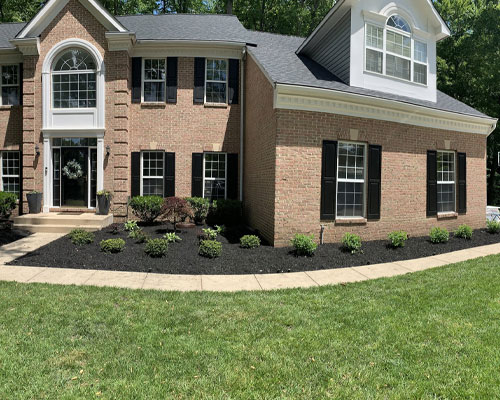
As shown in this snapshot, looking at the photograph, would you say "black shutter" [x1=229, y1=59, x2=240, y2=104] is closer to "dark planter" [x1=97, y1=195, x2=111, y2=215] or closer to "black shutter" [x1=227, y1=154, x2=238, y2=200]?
"black shutter" [x1=227, y1=154, x2=238, y2=200]

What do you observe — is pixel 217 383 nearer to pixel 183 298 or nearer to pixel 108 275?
pixel 183 298

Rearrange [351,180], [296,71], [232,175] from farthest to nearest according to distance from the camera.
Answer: [232,175] < [296,71] < [351,180]

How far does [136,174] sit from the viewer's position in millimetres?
11773

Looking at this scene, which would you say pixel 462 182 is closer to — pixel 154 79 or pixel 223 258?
pixel 223 258

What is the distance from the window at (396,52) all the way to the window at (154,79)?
7.49 m

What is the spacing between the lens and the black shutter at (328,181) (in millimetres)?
8203

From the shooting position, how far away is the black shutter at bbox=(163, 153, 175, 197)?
11859mm

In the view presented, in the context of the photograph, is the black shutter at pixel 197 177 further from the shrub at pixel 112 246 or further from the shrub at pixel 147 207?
the shrub at pixel 112 246

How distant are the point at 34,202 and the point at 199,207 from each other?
602 centimetres

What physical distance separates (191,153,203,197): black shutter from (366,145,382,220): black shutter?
20.3ft

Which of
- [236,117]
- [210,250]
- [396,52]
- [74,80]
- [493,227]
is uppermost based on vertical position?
[396,52]

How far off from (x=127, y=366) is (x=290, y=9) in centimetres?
2528

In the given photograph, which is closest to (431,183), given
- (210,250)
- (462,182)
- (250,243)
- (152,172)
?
(462,182)

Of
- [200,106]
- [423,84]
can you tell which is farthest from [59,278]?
[423,84]
